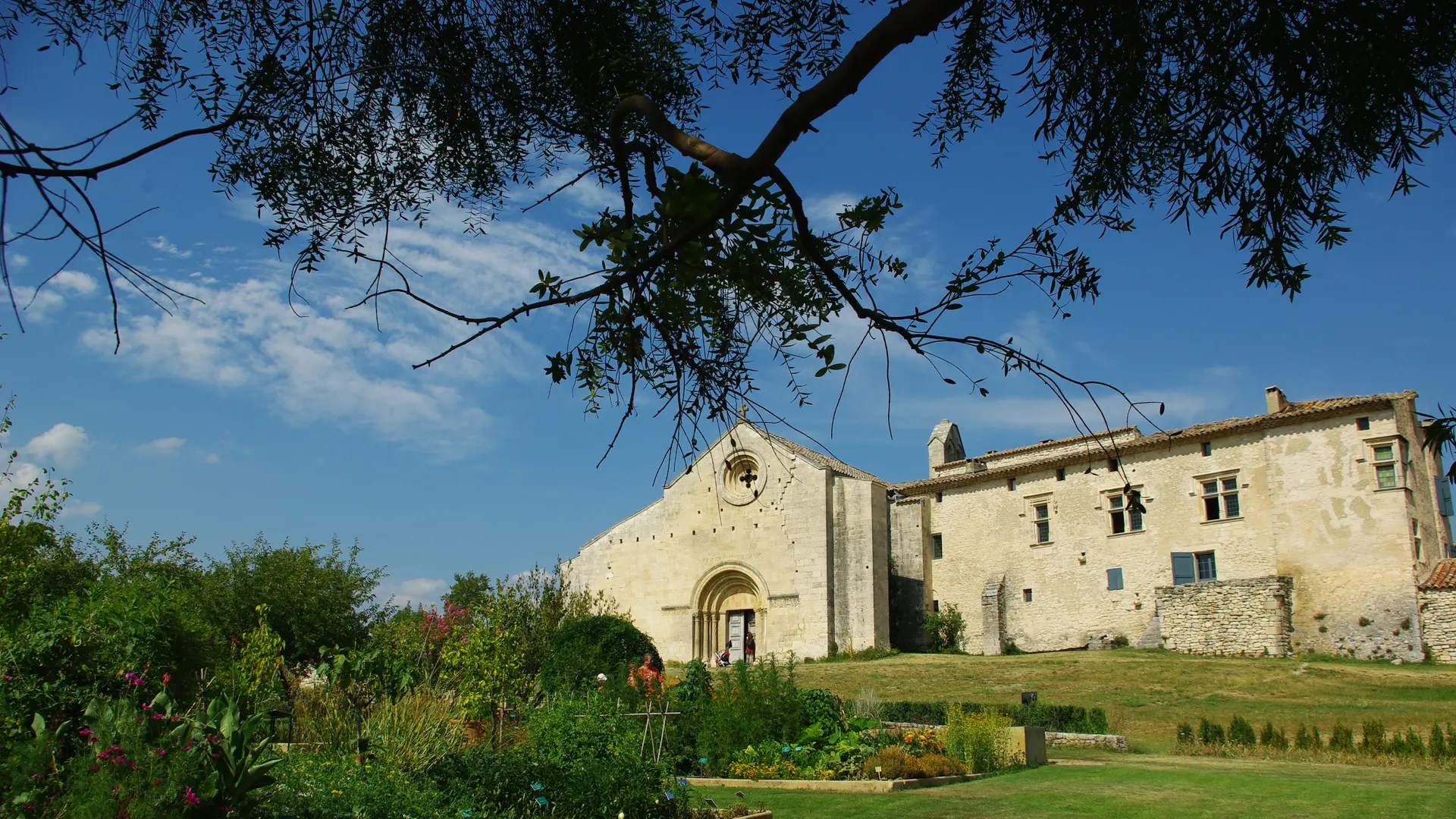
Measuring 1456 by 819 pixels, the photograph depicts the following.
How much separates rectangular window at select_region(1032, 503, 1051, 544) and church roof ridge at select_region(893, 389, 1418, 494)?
4.05 ft

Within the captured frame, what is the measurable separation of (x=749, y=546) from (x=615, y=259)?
31.3 metres

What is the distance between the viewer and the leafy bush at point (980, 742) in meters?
12.2

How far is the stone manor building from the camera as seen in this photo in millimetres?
24141

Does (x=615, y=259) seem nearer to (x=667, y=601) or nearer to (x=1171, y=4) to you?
(x=1171, y=4)

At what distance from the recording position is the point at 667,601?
113 ft

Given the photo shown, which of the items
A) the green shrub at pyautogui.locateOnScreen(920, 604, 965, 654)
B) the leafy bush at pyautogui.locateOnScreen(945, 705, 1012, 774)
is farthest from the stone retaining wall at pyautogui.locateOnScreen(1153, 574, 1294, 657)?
the leafy bush at pyautogui.locateOnScreen(945, 705, 1012, 774)

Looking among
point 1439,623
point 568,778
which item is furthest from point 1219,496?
point 568,778

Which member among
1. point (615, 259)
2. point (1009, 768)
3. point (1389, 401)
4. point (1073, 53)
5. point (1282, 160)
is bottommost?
point (1009, 768)

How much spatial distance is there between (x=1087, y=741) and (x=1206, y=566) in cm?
1435

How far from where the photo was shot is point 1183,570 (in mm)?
27188

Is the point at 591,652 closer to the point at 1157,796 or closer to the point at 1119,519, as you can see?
the point at 1157,796

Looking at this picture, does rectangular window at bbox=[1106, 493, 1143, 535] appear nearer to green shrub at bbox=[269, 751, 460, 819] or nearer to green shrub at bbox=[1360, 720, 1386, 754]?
green shrub at bbox=[1360, 720, 1386, 754]

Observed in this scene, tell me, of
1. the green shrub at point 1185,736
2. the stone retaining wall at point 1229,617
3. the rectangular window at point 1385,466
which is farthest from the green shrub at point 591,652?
the rectangular window at point 1385,466

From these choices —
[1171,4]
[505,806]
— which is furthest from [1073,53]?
[505,806]
